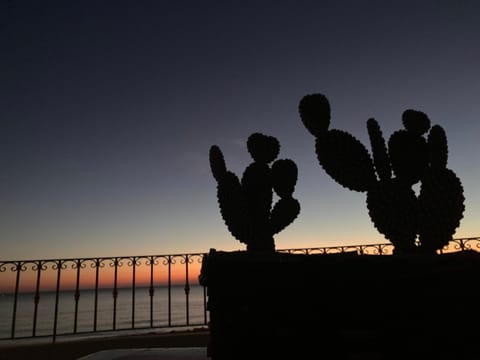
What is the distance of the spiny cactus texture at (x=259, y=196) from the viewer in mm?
2467

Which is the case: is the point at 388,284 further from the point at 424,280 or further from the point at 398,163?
the point at 398,163

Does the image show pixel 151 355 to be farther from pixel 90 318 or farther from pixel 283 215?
pixel 90 318

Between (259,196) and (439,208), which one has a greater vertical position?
(259,196)

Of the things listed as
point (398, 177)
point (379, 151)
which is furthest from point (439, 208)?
point (379, 151)

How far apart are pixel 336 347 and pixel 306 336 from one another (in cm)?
8

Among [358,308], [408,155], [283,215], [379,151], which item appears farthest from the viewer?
[283,215]

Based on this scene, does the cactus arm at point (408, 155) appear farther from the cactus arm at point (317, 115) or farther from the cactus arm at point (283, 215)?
the cactus arm at point (283, 215)

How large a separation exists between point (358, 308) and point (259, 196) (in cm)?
172

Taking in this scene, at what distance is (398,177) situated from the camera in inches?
86.4

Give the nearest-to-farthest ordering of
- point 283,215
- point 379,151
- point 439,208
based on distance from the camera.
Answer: point 439,208, point 379,151, point 283,215

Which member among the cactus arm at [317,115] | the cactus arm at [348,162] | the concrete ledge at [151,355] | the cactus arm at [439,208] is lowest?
the concrete ledge at [151,355]

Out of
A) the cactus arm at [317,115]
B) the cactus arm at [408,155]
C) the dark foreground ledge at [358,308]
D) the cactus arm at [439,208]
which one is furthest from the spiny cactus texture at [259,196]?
the dark foreground ledge at [358,308]

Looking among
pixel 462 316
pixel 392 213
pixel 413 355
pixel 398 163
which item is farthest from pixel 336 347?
pixel 398 163

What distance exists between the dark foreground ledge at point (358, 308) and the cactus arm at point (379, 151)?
142 cm
